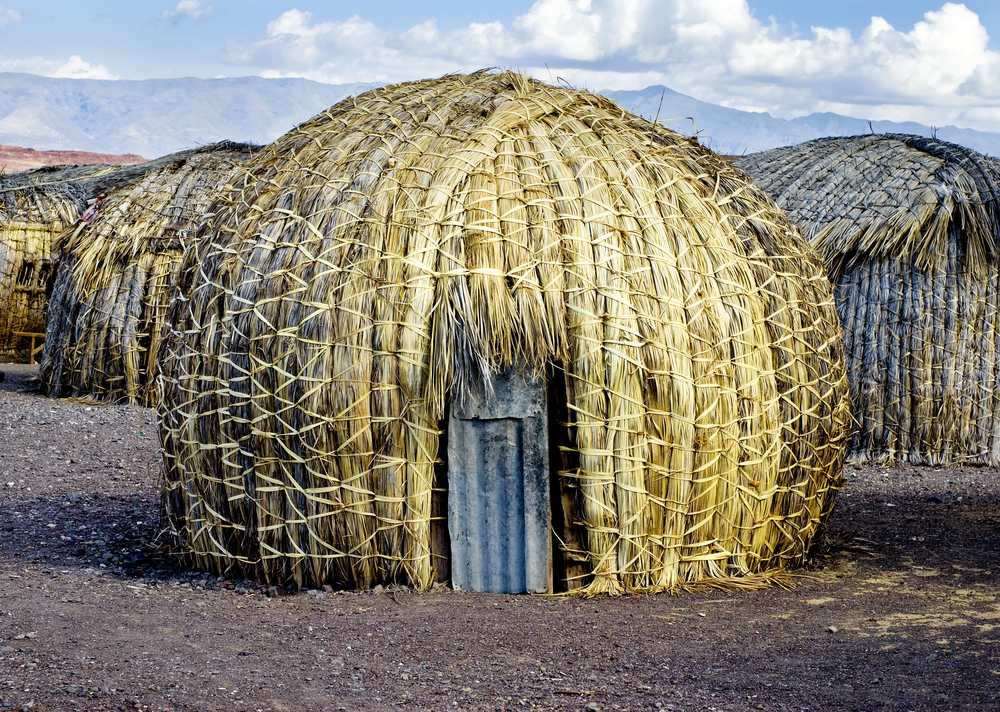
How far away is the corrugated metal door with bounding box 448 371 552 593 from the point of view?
5.83 metres

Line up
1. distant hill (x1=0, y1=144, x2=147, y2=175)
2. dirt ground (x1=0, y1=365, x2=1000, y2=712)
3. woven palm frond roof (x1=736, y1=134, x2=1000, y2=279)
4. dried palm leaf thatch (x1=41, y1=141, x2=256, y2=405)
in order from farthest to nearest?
1. distant hill (x1=0, y1=144, x2=147, y2=175)
2. dried palm leaf thatch (x1=41, y1=141, x2=256, y2=405)
3. woven palm frond roof (x1=736, y1=134, x2=1000, y2=279)
4. dirt ground (x1=0, y1=365, x2=1000, y2=712)

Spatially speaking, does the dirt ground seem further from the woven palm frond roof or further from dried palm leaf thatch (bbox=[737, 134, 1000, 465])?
the woven palm frond roof

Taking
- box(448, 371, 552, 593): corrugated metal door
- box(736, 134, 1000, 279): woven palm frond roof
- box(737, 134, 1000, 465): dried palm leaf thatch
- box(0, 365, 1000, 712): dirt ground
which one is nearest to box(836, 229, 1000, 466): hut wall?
box(737, 134, 1000, 465): dried palm leaf thatch

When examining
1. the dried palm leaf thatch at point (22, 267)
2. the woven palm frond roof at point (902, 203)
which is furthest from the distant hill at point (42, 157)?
the woven palm frond roof at point (902, 203)

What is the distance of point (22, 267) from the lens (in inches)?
755

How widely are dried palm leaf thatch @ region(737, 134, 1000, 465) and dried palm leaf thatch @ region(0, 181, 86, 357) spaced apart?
46.3ft

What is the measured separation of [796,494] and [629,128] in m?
2.57

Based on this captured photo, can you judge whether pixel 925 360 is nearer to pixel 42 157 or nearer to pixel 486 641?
pixel 486 641

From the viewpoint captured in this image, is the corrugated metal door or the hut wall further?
the hut wall

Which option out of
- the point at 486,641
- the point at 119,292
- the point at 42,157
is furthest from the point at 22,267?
the point at 42,157

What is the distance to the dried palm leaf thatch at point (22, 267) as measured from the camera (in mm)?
19047

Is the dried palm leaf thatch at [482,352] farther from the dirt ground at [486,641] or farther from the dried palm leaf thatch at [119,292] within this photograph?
the dried palm leaf thatch at [119,292]

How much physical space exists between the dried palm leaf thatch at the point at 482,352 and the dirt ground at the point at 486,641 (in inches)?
14.8

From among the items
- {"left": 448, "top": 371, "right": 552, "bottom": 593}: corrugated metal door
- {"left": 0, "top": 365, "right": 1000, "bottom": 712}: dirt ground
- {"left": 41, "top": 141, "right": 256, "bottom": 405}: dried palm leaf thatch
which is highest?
{"left": 41, "top": 141, "right": 256, "bottom": 405}: dried palm leaf thatch
